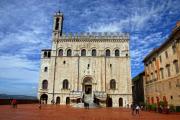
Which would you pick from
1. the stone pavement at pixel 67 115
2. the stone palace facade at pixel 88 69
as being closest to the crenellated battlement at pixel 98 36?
the stone palace facade at pixel 88 69

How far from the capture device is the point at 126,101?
37.8m

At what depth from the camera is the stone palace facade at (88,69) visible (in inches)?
1510

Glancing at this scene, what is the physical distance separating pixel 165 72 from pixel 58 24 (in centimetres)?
2744

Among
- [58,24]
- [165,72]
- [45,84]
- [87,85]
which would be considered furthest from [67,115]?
[58,24]

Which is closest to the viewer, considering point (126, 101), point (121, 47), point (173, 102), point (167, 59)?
point (173, 102)

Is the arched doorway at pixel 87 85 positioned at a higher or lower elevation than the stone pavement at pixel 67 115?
higher

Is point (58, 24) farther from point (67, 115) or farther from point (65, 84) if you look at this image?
point (67, 115)

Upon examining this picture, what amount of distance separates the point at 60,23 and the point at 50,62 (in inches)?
392

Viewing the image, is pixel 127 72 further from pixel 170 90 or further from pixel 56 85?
pixel 56 85

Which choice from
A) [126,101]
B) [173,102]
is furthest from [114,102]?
[173,102]

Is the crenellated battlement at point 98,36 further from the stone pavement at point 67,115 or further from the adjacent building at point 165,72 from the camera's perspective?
the stone pavement at point 67,115

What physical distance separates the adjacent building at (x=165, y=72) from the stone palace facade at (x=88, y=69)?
5.29 metres

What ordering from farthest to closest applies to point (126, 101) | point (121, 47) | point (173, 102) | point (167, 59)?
point (121, 47)
point (126, 101)
point (167, 59)
point (173, 102)

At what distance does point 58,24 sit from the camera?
1710 inches
